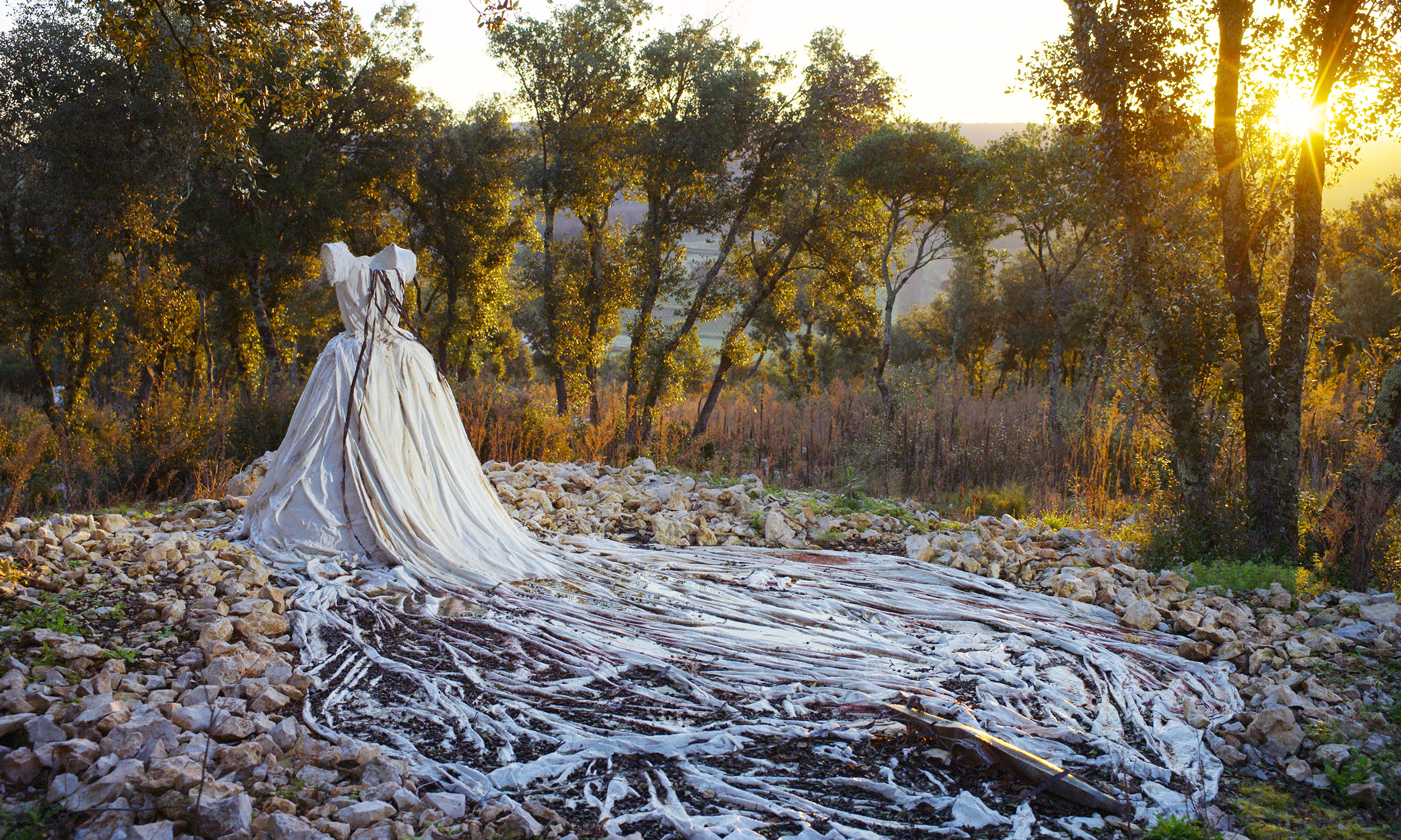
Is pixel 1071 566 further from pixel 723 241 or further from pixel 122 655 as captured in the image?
pixel 723 241

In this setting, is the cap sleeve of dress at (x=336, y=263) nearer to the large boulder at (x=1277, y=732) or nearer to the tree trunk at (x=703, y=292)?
the large boulder at (x=1277, y=732)

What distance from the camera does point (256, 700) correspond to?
9.91 ft

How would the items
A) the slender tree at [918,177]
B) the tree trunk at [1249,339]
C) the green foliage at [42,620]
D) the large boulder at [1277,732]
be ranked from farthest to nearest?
1. the slender tree at [918,177]
2. the tree trunk at [1249,339]
3. the green foliage at [42,620]
4. the large boulder at [1277,732]

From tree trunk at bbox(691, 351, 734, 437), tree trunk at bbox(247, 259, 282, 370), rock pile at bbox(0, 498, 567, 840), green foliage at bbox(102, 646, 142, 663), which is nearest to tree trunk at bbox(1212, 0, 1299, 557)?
rock pile at bbox(0, 498, 567, 840)

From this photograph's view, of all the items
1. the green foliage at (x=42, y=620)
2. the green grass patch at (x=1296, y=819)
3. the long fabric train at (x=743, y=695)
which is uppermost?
the green foliage at (x=42, y=620)

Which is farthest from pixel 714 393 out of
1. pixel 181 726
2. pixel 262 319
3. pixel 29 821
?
pixel 29 821

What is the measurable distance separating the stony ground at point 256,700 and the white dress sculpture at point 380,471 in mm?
436

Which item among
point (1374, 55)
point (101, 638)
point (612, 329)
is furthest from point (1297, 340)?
point (612, 329)

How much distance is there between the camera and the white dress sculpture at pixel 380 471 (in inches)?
180

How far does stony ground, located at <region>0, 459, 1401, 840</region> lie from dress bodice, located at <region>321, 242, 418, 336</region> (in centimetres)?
157

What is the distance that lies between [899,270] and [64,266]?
52.2 feet

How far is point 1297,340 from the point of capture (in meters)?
5.61

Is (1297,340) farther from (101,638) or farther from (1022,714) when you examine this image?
(101,638)

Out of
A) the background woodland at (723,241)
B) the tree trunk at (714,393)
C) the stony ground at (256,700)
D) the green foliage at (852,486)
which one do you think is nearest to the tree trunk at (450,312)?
the background woodland at (723,241)
